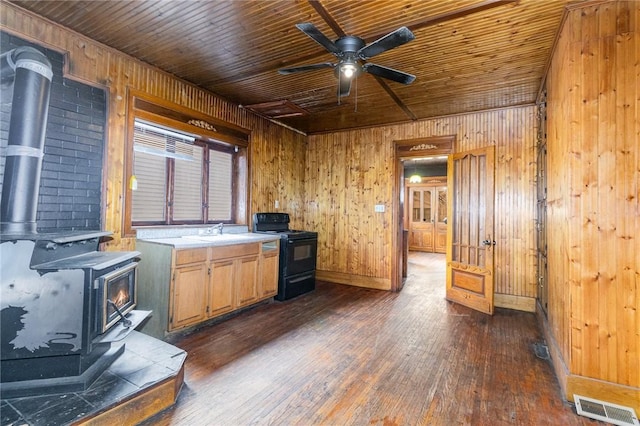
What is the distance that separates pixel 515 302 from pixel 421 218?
5.99 metres

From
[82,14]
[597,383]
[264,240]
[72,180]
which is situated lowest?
[597,383]

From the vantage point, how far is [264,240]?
13.5 ft

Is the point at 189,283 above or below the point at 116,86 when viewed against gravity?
below

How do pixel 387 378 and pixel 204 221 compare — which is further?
pixel 204 221

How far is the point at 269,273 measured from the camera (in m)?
4.25

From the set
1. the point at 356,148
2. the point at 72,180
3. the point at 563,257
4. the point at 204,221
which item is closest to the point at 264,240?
the point at 204,221

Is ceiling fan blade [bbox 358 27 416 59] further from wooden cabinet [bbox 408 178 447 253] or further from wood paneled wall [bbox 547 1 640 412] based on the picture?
wooden cabinet [bbox 408 178 447 253]

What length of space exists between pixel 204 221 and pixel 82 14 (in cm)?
250

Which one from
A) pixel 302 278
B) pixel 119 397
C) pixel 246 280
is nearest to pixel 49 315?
pixel 119 397

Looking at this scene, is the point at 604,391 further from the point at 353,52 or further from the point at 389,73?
the point at 353,52

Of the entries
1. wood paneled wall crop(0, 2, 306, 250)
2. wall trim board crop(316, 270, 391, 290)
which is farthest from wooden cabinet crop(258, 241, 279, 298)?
wall trim board crop(316, 270, 391, 290)

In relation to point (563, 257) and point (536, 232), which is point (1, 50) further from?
point (536, 232)

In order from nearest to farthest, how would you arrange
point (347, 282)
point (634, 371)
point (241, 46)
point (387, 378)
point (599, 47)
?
point (634, 371) → point (599, 47) → point (387, 378) → point (241, 46) → point (347, 282)

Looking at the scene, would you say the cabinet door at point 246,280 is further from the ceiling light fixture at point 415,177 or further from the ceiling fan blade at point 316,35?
the ceiling light fixture at point 415,177
